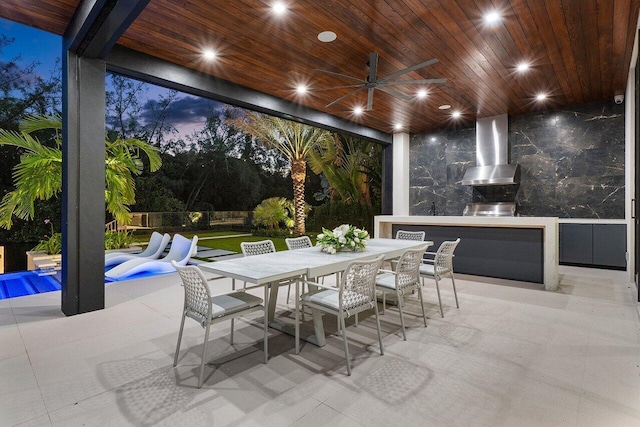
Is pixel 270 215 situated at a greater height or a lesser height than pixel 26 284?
greater

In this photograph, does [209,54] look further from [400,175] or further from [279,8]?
[400,175]

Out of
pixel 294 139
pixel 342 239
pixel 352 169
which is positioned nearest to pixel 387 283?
pixel 342 239

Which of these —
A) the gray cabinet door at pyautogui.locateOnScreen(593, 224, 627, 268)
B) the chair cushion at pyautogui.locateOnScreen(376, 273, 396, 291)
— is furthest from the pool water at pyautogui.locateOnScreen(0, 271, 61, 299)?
the gray cabinet door at pyautogui.locateOnScreen(593, 224, 627, 268)

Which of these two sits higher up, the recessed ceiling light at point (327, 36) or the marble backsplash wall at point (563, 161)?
the recessed ceiling light at point (327, 36)

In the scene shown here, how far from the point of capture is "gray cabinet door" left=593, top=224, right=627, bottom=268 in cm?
555

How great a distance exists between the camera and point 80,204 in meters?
3.49

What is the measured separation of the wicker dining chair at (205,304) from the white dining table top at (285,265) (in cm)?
21

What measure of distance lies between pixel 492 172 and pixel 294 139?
4966 millimetres

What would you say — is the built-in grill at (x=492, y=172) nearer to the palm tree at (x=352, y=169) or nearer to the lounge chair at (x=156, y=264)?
the palm tree at (x=352, y=169)

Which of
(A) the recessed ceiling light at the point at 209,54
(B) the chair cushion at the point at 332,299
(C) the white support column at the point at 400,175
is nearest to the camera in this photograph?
(B) the chair cushion at the point at 332,299

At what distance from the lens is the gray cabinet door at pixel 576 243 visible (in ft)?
19.2

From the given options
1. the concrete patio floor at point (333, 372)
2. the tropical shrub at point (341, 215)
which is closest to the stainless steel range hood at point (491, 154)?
the tropical shrub at point (341, 215)

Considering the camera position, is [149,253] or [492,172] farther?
[492,172]

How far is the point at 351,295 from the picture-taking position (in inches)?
98.0
